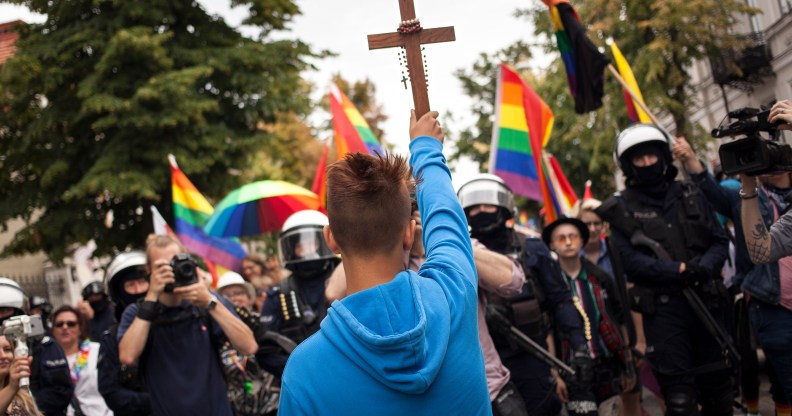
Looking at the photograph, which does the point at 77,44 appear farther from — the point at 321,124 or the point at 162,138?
the point at 321,124

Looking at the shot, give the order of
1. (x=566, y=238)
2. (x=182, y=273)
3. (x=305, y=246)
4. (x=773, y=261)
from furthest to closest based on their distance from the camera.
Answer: (x=566, y=238)
(x=305, y=246)
(x=182, y=273)
(x=773, y=261)

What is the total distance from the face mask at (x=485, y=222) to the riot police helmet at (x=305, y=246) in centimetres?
116

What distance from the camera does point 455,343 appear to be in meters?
2.37

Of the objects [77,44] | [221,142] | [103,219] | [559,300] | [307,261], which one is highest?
[77,44]

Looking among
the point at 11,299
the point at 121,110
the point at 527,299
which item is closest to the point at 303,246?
the point at 527,299

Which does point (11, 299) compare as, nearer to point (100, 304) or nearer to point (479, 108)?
point (100, 304)

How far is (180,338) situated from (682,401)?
124 inches

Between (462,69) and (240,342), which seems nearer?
(240,342)

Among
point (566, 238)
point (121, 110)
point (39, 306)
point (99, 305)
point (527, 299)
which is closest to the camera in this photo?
point (527, 299)

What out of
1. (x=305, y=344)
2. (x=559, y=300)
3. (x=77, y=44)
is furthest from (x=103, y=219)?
(x=305, y=344)

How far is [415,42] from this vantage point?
9.71 ft

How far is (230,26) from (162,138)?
348 cm

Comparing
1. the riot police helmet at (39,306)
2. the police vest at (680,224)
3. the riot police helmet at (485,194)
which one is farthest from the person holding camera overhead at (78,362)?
the police vest at (680,224)

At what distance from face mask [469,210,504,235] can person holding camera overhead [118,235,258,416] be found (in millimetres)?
1597
